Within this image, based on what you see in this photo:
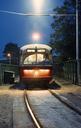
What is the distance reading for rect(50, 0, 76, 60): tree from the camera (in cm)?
5556

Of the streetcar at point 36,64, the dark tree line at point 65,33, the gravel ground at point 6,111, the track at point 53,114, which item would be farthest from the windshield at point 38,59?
the dark tree line at point 65,33

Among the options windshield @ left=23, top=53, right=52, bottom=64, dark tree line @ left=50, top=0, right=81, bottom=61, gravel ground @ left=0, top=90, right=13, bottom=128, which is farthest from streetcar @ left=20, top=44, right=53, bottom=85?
dark tree line @ left=50, top=0, right=81, bottom=61

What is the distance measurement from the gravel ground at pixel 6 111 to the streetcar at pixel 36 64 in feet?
20.7

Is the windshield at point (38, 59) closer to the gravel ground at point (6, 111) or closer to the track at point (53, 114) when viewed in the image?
the gravel ground at point (6, 111)

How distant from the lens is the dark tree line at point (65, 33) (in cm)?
5558

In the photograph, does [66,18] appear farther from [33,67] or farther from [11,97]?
[11,97]

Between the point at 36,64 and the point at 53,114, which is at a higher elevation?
the point at 36,64

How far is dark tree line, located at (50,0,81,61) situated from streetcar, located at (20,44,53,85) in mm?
20243

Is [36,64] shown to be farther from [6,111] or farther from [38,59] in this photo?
[6,111]

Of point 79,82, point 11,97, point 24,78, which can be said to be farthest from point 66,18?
point 11,97

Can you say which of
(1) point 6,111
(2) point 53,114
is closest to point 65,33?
(1) point 6,111

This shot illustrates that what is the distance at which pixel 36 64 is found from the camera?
34.0 meters

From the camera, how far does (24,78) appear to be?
109 feet

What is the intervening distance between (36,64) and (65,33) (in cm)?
2264
